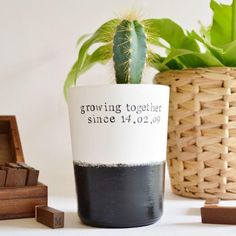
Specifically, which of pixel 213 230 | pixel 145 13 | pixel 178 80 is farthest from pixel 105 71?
pixel 213 230

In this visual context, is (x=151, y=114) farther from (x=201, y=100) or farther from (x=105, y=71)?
(x=105, y=71)

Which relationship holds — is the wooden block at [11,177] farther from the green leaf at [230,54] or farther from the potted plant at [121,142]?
the green leaf at [230,54]

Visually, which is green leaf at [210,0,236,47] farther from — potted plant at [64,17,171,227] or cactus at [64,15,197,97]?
potted plant at [64,17,171,227]

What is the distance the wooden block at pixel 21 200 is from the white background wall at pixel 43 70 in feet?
1.09

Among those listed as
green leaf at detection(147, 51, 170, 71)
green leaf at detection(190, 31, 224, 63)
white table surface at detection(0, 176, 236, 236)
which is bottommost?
white table surface at detection(0, 176, 236, 236)

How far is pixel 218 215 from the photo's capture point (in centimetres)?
62

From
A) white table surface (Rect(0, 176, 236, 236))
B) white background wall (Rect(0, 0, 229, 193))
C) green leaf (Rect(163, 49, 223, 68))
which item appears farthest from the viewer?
white background wall (Rect(0, 0, 229, 193))

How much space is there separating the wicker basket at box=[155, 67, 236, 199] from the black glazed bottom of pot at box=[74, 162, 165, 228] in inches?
8.8

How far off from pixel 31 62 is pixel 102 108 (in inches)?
18.4

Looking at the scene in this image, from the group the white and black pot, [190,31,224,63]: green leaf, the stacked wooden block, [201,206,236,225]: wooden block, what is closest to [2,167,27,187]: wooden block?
the stacked wooden block

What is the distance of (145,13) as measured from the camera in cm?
111

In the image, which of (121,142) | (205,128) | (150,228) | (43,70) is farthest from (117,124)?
(43,70)

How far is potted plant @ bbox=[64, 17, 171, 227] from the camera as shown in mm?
614

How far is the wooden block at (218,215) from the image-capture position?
62 centimetres
